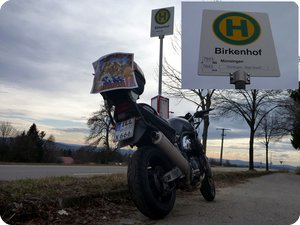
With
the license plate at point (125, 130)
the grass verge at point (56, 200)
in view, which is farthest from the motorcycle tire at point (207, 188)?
the license plate at point (125, 130)

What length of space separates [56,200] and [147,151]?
1.29 m

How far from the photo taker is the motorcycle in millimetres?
4453

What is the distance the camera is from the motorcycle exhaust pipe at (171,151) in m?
4.74

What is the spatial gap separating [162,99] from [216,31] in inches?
152

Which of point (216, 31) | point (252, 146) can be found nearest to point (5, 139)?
point (252, 146)

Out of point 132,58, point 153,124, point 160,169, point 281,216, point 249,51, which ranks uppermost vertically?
point 249,51

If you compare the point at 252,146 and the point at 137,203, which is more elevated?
the point at 252,146

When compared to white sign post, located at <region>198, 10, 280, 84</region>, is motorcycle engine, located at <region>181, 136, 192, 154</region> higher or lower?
lower

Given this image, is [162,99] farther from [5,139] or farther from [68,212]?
[5,139]

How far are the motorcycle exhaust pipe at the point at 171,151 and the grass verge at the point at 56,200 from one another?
106cm

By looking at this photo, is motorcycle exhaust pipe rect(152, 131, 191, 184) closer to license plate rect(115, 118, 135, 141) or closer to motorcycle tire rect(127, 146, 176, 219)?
motorcycle tire rect(127, 146, 176, 219)

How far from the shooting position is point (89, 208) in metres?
5.07

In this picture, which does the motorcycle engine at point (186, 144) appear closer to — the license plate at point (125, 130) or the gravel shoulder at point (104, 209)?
the gravel shoulder at point (104, 209)

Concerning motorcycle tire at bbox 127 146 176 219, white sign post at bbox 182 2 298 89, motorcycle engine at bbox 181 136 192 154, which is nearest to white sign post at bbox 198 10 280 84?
white sign post at bbox 182 2 298 89
